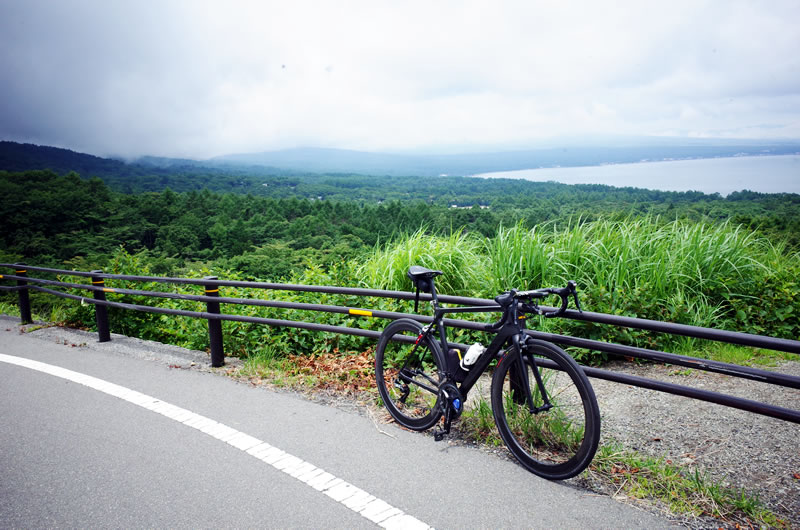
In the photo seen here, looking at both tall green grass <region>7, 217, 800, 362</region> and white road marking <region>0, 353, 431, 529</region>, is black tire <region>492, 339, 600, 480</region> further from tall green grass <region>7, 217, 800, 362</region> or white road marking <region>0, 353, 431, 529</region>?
tall green grass <region>7, 217, 800, 362</region>

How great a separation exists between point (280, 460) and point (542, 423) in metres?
1.88

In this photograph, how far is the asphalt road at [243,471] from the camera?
2820 mm

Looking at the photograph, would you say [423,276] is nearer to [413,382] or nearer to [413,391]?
[413,382]

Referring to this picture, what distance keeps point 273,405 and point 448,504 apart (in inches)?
87.8

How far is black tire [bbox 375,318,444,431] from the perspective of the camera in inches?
151

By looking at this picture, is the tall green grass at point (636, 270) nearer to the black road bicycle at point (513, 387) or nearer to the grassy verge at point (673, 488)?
the black road bicycle at point (513, 387)

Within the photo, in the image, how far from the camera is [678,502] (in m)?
2.83

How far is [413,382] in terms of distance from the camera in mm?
3967

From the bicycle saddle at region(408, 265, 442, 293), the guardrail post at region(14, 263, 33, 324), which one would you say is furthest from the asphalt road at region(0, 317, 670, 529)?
the guardrail post at region(14, 263, 33, 324)

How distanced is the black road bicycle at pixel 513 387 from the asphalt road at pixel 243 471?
0.19 m

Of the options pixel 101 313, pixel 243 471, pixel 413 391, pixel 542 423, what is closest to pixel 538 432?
pixel 542 423

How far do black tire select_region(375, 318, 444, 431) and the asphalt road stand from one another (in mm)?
171

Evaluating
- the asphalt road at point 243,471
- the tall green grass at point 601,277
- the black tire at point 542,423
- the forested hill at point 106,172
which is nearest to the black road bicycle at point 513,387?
the black tire at point 542,423

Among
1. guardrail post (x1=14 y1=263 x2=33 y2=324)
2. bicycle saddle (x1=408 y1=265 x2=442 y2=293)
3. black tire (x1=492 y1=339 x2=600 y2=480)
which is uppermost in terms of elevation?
bicycle saddle (x1=408 y1=265 x2=442 y2=293)
